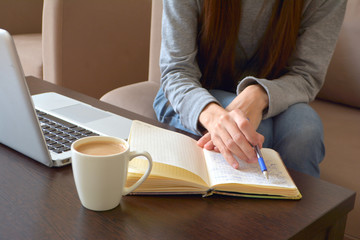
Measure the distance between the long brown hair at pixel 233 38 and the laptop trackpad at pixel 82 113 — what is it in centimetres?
33

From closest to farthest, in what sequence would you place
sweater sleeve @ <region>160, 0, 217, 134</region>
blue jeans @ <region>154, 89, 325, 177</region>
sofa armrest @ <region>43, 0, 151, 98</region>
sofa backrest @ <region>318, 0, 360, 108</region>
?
blue jeans @ <region>154, 89, 325, 177</region>, sweater sleeve @ <region>160, 0, 217, 134</region>, sofa backrest @ <region>318, 0, 360, 108</region>, sofa armrest @ <region>43, 0, 151, 98</region>

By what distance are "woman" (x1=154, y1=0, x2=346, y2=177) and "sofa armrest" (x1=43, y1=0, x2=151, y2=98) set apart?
3.05 ft

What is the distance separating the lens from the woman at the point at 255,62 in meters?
0.97

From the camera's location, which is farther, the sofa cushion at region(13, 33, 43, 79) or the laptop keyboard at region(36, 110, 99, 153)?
the sofa cushion at region(13, 33, 43, 79)

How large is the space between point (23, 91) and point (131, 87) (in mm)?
942

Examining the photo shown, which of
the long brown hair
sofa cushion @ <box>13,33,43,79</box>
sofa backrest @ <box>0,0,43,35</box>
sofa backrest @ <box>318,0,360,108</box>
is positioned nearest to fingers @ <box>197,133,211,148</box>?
the long brown hair

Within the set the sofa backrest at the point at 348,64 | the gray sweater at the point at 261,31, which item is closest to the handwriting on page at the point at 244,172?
the gray sweater at the point at 261,31

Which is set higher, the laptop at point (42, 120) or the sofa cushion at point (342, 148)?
the laptop at point (42, 120)

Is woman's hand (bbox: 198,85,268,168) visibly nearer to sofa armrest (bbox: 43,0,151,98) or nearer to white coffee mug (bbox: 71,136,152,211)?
white coffee mug (bbox: 71,136,152,211)

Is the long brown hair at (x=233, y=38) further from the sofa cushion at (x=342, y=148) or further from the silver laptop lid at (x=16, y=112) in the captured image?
the silver laptop lid at (x=16, y=112)

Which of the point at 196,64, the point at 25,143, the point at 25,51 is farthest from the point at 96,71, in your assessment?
the point at 25,143

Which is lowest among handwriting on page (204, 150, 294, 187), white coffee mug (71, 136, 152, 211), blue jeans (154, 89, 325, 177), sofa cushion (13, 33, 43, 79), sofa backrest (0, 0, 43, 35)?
sofa cushion (13, 33, 43, 79)

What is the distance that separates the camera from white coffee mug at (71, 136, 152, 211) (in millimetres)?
551

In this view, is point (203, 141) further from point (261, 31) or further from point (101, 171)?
point (261, 31)
